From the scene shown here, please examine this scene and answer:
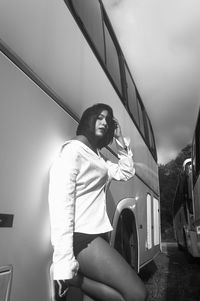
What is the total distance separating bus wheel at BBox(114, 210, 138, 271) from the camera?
4.27m

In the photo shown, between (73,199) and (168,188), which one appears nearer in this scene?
(73,199)

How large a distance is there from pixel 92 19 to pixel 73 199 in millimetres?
2279

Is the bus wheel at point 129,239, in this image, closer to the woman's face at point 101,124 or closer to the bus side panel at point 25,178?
the woman's face at point 101,124

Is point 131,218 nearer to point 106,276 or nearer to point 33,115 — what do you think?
point 106,276

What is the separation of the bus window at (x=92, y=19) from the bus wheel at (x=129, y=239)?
191cm

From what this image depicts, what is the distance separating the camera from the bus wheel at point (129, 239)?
427cm

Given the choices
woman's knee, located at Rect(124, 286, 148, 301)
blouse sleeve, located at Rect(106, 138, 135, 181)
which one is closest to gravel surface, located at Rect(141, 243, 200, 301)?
blouse sleeve, located at Rect(106, 138, 135, 181)

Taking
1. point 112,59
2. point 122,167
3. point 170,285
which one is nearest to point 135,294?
point 122,167

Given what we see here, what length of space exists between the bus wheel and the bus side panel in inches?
87.1

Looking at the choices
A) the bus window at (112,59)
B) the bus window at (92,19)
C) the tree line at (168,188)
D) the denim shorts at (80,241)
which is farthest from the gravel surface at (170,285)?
the tree line at (168,188)

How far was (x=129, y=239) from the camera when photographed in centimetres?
464

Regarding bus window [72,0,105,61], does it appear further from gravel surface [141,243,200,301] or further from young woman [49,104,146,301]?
gravel surface [141,243,200,301]

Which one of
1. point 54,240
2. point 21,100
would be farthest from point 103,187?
point 21,100

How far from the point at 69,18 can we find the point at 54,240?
1637 mm
